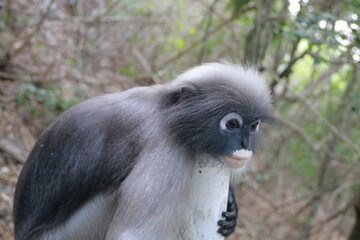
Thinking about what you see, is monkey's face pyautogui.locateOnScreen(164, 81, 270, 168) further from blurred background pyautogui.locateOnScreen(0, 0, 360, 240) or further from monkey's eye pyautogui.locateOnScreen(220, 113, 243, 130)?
blurred background pyautogui.locateOnScreen(0, 0, 360, 240)

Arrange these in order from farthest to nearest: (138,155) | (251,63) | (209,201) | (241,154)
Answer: (251,63), (138,155), (241,154), (209,201)

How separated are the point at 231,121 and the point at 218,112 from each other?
8 centimetres

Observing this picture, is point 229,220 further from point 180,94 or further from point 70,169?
point 70,169

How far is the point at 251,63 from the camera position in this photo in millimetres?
3893

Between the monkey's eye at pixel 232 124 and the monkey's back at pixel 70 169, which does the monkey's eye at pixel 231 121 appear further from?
the monkey's back at pixel 70 169

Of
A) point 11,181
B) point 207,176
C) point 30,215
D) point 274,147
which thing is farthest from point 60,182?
point 274,147

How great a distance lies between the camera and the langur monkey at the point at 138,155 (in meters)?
2.51

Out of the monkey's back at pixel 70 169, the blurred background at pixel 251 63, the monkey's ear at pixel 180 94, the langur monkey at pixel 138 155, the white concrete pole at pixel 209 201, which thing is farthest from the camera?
the blurred background at pixel 251 63

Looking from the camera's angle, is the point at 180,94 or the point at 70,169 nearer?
the point at 180,94

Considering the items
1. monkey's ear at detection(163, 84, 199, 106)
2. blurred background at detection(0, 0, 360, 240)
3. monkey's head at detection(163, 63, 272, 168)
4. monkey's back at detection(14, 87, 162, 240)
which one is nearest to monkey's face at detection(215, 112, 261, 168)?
monkey's head at detection(163, 63, 272, 168)

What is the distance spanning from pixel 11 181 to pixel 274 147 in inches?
158

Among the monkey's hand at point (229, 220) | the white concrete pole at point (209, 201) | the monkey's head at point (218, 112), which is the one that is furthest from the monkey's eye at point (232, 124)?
the monkey's hand at point (229, 220)

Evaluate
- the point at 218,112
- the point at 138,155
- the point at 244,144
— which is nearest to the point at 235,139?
the point at 244,144

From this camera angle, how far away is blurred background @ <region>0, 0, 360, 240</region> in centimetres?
462
